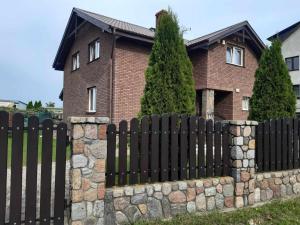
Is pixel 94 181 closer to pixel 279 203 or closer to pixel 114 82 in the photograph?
pixel 279 203

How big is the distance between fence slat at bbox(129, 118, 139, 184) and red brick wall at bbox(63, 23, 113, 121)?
25.6 ft

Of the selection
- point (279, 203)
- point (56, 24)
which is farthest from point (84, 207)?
point (56, 24)

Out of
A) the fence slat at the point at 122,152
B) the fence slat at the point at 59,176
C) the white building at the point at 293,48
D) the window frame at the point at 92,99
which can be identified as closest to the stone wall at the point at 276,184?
the fence slat at the point at 122,152

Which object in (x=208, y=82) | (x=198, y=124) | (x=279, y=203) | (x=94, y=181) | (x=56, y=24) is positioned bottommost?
(x=279, y=203)

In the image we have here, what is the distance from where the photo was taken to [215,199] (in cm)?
508

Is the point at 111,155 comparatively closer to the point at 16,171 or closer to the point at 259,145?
the point at 16,171

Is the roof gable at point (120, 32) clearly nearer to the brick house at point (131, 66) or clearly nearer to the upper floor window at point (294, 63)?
the brick house at point (131, 66)

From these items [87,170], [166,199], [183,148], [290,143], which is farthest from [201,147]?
[290,143]

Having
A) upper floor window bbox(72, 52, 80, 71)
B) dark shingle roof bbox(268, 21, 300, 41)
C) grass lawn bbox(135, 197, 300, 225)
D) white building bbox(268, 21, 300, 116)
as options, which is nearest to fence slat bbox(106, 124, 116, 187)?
grass lawn bbox(135, 197, 300, 225)

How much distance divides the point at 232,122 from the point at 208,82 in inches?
328

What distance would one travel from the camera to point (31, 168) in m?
3.75

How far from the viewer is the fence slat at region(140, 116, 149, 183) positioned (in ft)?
15.1

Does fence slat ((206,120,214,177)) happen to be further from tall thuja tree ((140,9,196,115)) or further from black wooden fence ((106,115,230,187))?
tall thuja tree ((140,9,196,115))

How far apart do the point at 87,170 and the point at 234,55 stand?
12906mm
